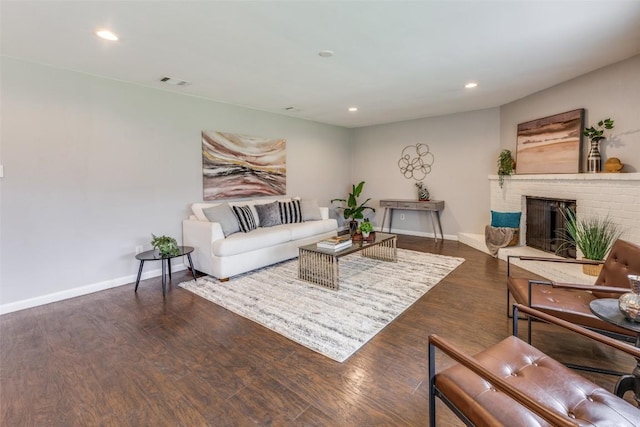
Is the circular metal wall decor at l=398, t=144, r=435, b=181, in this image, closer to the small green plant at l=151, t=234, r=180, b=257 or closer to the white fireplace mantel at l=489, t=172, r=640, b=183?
the white fireplace mantel at l=489, t=172, r=640, b=183

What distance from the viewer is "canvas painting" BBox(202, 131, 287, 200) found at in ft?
14.9

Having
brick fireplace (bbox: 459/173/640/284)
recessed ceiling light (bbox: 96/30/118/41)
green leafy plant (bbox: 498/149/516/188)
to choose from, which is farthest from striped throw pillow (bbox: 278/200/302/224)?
green leafy plant (bbox: 498/149/516/188)

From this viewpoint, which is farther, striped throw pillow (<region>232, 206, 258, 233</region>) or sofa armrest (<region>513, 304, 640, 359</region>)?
striped throw pillow (<region>232, 206, 258, 233</region>)

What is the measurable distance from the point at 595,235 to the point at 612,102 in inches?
60.4

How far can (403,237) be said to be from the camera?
6.30 meters

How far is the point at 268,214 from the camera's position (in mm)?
4723

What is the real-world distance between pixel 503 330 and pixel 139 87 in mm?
4719

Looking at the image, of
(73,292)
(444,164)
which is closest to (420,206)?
(444,164)

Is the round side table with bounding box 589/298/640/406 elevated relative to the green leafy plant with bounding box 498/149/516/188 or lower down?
lower down

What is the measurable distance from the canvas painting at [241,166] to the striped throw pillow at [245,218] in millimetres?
513

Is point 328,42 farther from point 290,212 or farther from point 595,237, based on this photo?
point 595,237

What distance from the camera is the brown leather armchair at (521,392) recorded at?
3.48ft

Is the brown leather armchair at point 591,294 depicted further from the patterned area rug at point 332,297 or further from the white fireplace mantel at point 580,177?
the white fireplace mantel at point 580,177

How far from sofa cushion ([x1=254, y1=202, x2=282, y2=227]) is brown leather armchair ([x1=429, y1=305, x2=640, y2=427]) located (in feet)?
11.9
